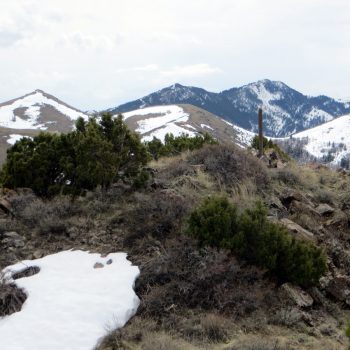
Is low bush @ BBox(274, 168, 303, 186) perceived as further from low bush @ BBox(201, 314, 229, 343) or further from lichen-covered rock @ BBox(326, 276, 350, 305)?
low bush @ BBox(201, 314, 229, 343)

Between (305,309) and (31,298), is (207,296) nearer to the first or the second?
(305,309)

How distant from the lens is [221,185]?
38.8 feet

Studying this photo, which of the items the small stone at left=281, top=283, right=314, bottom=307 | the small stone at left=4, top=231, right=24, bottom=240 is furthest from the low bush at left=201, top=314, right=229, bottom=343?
the small stone at left=4, top=231, right=24, bottom=240

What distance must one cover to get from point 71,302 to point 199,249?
222 centimetres

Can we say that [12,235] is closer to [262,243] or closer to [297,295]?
[262,243]

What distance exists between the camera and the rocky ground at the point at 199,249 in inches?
251

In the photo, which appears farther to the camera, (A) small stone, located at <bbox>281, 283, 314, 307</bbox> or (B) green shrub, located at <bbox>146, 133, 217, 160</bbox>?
(B) green shrub, located at <bbox>146, 133, 217, 160</bbox>

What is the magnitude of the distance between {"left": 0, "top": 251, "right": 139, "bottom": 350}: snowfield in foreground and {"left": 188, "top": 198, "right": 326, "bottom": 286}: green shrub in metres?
1.51

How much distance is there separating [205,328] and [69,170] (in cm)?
605

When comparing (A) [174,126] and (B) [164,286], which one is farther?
(A) [174,126]

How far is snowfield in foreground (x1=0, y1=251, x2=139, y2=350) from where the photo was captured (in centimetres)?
627

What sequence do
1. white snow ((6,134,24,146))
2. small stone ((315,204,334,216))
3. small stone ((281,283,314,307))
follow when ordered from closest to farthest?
small stone ((281,283,314,307)) < small stone ((315,204,334,216)) < white snow ((6,134,24,146))

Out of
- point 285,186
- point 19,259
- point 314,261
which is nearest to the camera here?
point 314,261

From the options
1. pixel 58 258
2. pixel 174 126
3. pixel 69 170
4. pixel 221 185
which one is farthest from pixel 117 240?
pixel 174 126
